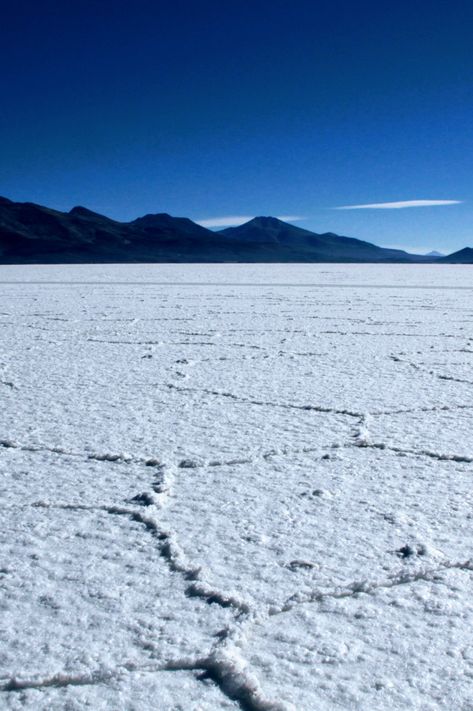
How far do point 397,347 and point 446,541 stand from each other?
2.88 m

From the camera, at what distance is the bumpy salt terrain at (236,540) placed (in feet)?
3.22

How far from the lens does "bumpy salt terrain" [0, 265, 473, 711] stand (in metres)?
0.98

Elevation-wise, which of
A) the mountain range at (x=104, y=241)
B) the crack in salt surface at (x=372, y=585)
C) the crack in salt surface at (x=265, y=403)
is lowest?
the crack in salt surface at (x=372, y=585)

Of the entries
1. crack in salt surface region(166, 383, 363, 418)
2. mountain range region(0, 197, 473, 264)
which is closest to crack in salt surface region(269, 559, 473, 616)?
crack in salt surface region(166, 383, 363, 418)

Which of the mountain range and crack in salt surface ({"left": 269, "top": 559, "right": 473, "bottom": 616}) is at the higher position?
the mountain range

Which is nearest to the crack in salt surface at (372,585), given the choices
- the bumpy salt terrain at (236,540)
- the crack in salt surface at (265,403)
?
the bumpy salt terrain at (236,540)

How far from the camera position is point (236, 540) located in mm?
1420

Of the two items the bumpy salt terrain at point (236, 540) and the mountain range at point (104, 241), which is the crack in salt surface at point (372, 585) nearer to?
the bumpy salt terrain at point (236, 540)

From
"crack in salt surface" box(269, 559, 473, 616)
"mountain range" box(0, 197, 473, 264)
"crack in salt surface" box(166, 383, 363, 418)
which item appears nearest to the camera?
"crack in salt surface" box(269, 559, 473, 616)

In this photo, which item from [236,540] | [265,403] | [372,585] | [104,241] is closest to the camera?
[372,585]

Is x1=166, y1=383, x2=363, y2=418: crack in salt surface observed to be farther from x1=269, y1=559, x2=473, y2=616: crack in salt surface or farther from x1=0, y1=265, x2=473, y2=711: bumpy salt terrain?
x1=269, y1=559, x2=473, y2=616: crack in salt surface

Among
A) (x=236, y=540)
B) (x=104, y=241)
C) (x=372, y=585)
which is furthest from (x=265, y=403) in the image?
(x=104, y=241)

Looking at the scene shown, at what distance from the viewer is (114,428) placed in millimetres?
2287

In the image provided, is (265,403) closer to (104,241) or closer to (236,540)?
(236,540)
